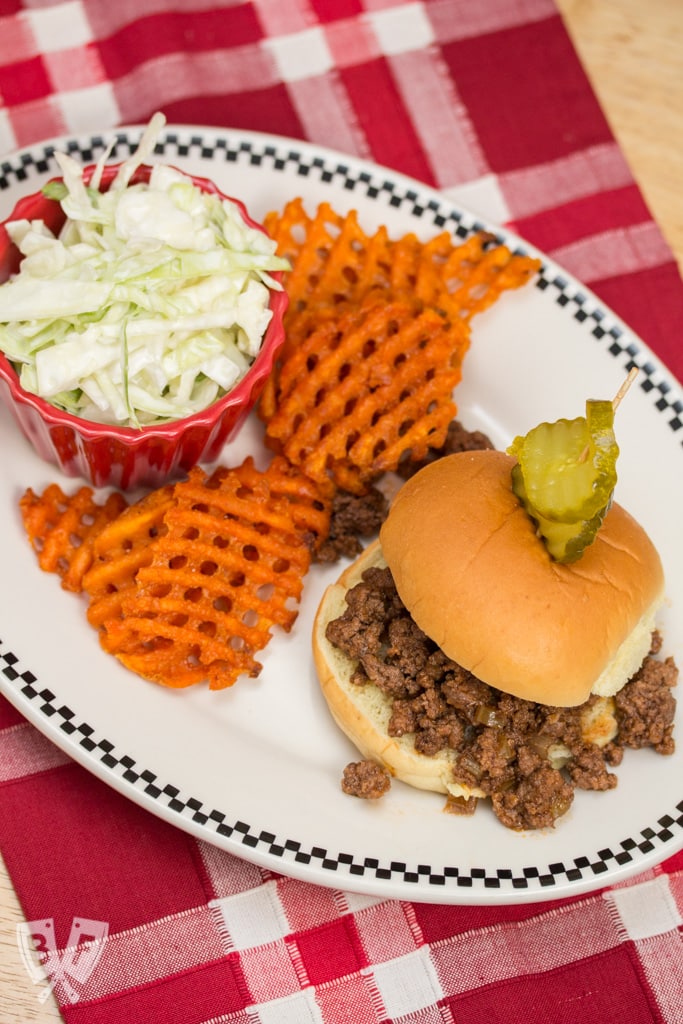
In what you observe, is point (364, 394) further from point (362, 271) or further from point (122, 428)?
point (122, 428)

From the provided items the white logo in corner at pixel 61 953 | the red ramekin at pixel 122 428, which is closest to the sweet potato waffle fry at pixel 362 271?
the red ramekin at pixel 122 428

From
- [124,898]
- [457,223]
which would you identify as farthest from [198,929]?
[457,223]

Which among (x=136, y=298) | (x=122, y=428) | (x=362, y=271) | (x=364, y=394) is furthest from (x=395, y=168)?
(x=122, y=428)

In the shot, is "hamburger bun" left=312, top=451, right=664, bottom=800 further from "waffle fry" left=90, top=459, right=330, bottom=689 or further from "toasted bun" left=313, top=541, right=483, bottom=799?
"waffle fry" left=90, top=459, right=330, bottom=689

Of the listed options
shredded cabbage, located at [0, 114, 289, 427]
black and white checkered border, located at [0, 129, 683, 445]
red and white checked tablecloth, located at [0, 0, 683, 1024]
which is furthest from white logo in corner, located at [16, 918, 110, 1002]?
black and white checkered border, located at [0, 129, 683, 445]

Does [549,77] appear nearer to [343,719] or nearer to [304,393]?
[304,393]

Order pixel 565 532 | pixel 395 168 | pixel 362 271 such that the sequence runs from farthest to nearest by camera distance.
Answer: pixel 395 168, pixel 362 271, pixel 565 532
